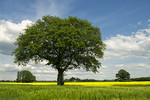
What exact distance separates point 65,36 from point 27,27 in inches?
454

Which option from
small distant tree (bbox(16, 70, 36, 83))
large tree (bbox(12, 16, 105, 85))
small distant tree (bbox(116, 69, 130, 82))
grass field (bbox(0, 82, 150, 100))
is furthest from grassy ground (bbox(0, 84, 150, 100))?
small distant tree (bbox(16, 70, 36, 83))

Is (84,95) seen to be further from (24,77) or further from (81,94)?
(24,77)

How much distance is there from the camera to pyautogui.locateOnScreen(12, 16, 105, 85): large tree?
86.5 ft

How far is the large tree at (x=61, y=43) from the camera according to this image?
26359mm

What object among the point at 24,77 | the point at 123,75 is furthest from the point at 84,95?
the point at 24,77

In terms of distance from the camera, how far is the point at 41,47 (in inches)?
1056

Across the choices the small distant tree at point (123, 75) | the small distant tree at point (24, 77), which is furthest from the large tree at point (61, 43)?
the small distant tree at point (24, 77)

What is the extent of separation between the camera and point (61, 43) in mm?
25281

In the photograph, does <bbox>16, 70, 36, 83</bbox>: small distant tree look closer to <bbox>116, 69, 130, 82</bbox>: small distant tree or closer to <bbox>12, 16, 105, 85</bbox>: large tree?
<bbox>116, 69, 130, 82</bbox>: small distant tree

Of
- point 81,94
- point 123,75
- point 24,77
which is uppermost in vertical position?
point 81,94

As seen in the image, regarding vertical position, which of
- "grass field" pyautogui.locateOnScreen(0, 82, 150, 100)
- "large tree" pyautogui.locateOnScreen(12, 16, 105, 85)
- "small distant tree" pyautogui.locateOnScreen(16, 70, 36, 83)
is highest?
"large tree" pyautogui.locateOnScreen(12, 16, 105, 85)

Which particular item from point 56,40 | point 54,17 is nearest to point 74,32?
point 56,40

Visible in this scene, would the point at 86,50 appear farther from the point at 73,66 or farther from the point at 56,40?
the point at 56,40

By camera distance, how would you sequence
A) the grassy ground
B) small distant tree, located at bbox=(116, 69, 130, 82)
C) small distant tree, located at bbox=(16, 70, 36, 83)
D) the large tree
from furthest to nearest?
small distant tree, located at bbox=(16, 70, 36, 83), small distant tree, located at bbox=(116, 69, 130, 82), the large tree, the grassy ground
